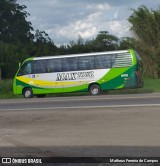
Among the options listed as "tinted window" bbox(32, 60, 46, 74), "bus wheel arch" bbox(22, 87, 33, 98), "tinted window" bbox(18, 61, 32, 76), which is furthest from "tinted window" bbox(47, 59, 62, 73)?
"bus wheel arch" bbox(22, 87, 33, 98)

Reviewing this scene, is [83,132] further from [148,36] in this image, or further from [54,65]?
[148,36]

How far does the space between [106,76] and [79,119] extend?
13543 millimetres

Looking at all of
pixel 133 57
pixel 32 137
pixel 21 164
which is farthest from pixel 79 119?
pixel 133 57

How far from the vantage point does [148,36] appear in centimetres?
5075

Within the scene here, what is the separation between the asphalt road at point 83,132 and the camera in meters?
9.41

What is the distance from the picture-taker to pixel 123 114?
50.5 feet

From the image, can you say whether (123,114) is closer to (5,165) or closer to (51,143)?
(51,143)

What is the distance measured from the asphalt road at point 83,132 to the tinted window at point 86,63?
35.5 ft

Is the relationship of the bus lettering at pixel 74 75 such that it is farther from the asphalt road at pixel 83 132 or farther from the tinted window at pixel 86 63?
the asphalt road at pixel 83 132

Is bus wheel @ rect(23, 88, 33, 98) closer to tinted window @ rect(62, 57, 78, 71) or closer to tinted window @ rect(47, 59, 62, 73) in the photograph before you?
tinted window @ rect(47, 59, 62, 73)

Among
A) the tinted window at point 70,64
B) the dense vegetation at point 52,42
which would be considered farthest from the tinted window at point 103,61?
the dense vegetation at point 52,42

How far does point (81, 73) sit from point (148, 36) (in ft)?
78.1

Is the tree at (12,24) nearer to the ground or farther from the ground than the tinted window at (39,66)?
farther from the ground

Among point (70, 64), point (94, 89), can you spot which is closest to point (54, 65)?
point (70, 64)
